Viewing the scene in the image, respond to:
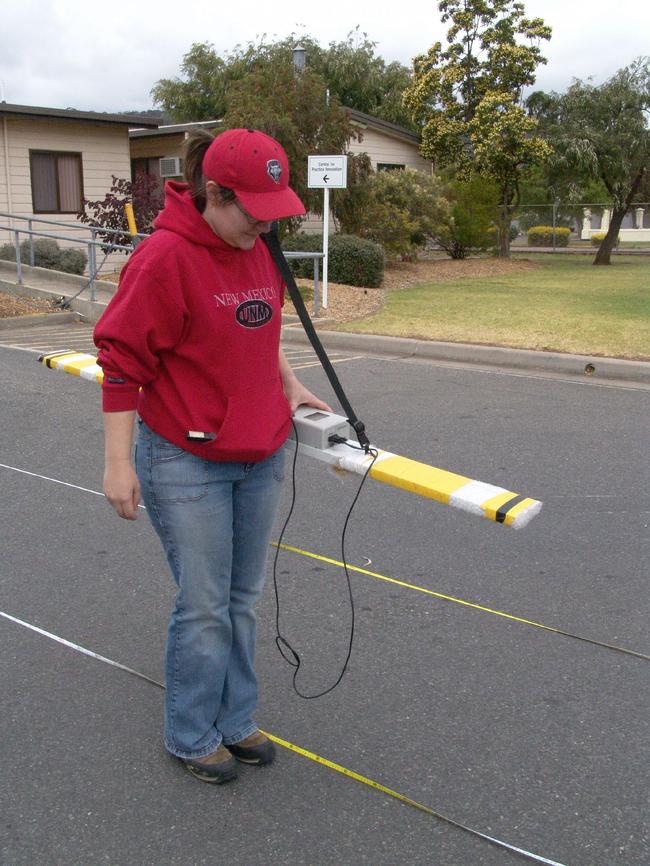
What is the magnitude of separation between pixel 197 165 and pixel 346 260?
15.1 metres

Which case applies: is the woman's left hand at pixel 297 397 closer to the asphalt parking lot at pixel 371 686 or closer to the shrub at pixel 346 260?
the asphalt parking lot at pixel 371 686

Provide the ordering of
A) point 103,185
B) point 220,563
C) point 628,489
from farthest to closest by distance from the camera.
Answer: point 103,185
point 628,489
point 220,563

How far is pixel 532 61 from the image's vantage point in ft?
87.4

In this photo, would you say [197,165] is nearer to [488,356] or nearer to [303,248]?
[488,356]

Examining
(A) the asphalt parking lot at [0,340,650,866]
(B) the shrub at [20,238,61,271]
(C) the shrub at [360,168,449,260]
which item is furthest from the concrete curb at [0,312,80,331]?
(C) the shrub at [360,168,449,260]

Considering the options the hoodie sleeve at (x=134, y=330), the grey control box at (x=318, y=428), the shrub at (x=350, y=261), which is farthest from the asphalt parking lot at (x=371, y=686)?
the shrub at (x=350, y=261)

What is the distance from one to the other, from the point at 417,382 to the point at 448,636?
19.1ft

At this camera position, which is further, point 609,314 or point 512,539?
point 609,314

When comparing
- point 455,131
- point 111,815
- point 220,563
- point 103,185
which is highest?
point 455,131

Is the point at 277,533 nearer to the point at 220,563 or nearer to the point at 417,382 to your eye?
the point at 220,563

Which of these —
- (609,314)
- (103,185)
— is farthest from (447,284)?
(103,185)

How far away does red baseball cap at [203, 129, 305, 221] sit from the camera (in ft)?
7.91

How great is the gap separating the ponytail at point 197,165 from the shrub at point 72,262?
16.1 meters

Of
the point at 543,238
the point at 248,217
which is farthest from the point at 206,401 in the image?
the point at 543,238
